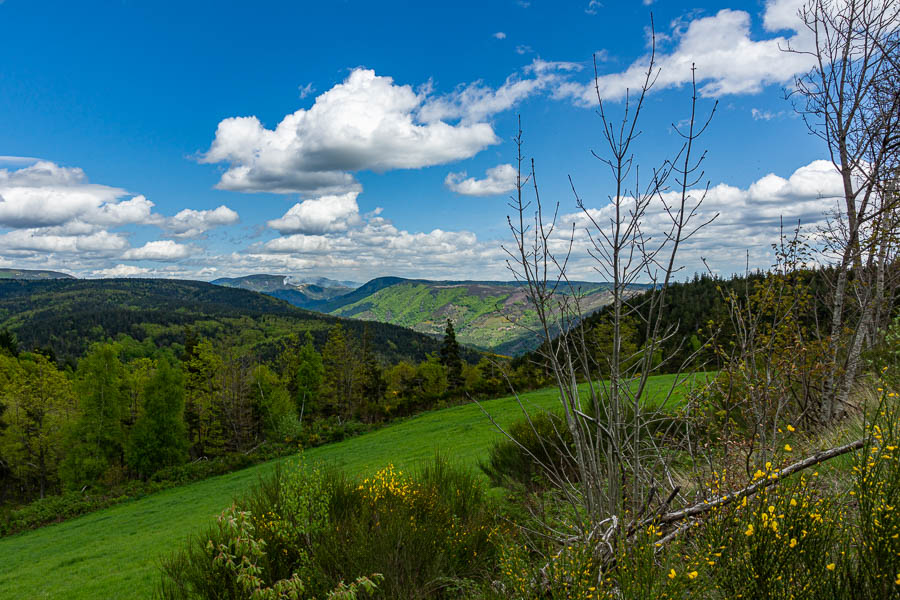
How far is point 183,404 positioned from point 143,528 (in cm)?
1822

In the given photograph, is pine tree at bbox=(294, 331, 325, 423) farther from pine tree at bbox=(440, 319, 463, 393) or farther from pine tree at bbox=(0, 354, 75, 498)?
pine tree at bbox=(0, 354, 75, 498)

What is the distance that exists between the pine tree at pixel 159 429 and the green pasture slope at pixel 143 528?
734 cm

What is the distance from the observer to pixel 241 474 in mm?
26625

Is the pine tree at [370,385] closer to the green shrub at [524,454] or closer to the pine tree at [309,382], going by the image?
the pine tree at [309,382]

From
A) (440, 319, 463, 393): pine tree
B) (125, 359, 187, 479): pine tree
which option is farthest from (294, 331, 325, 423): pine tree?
(440, 319, 463, 393): pine tree

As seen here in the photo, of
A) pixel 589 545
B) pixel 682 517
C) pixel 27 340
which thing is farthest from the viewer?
pixel 27 340

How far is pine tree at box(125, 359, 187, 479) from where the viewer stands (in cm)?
3238

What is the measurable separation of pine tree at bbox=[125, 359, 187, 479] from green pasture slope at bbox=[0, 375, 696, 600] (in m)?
7.34

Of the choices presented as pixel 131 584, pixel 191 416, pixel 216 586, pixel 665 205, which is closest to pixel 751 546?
pixel 665 205

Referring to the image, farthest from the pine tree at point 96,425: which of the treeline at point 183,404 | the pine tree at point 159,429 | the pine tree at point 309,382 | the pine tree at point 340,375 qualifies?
the pine tree at point 340,375

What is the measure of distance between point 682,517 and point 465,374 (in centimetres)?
4798

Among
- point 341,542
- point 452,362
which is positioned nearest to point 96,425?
point 452,362

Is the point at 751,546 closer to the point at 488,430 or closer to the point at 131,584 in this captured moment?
the point at 131,584

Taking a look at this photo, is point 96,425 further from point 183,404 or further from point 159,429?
point 183,404
